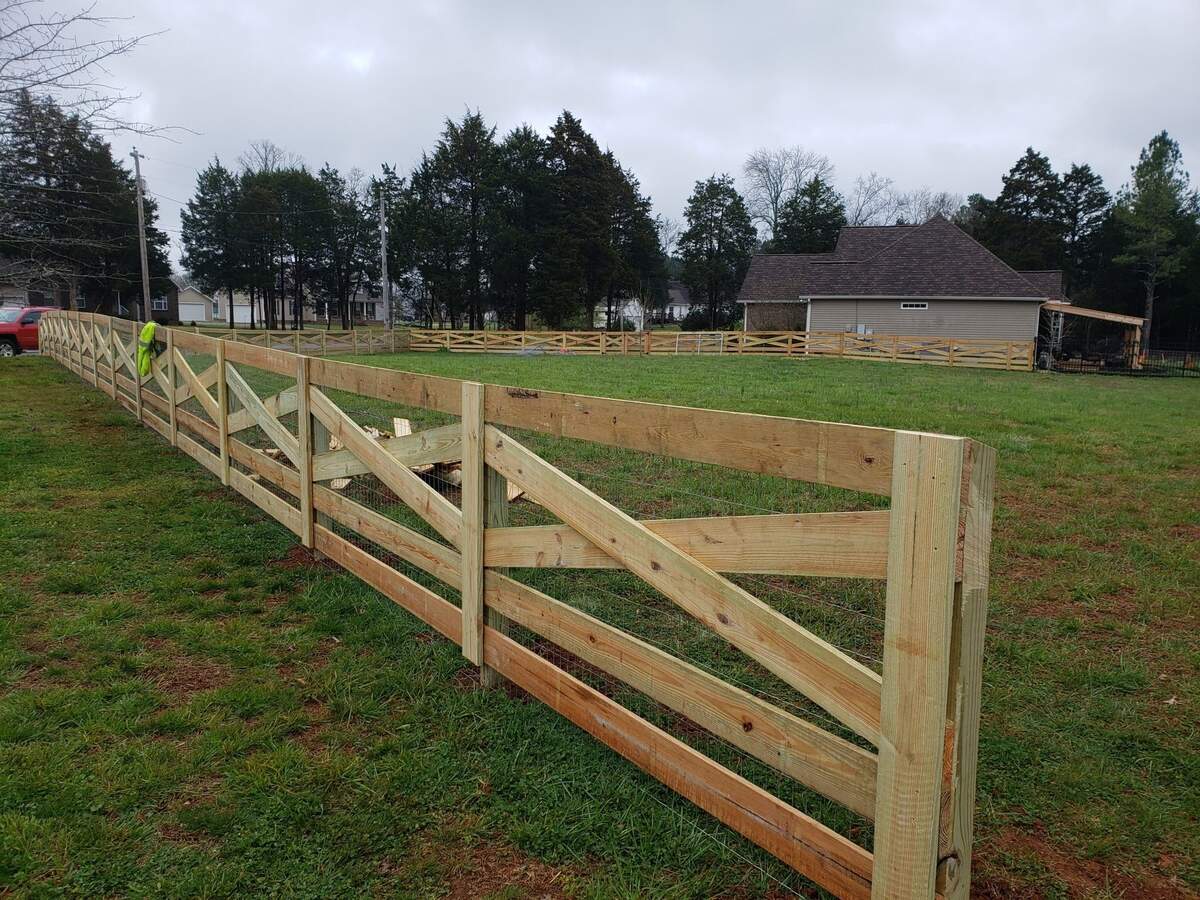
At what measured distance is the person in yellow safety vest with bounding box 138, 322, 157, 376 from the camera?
898 cm

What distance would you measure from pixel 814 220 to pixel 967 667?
58.7 m

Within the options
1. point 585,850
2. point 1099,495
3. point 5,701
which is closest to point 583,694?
point 585,850

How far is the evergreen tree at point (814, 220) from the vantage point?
56.3 meters

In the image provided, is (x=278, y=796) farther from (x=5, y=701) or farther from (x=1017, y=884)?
(x=1017, y=884)

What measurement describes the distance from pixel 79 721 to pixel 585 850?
84.8 inches

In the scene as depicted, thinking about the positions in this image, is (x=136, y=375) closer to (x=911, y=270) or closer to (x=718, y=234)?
(x=911, y=270)

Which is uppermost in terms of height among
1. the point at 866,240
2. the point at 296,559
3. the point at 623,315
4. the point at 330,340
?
the point at 866,240

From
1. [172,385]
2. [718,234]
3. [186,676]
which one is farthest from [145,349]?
[718,234]

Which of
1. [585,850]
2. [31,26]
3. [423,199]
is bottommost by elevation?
[585,850]

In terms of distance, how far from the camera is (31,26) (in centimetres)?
562

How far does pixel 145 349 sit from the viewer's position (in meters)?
9.15

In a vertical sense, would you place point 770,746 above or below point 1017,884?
above

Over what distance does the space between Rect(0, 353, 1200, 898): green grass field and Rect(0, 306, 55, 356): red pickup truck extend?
738 inches

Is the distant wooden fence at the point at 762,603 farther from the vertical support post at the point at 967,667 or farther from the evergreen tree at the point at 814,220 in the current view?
the evergreen tree at the point at 814,220
